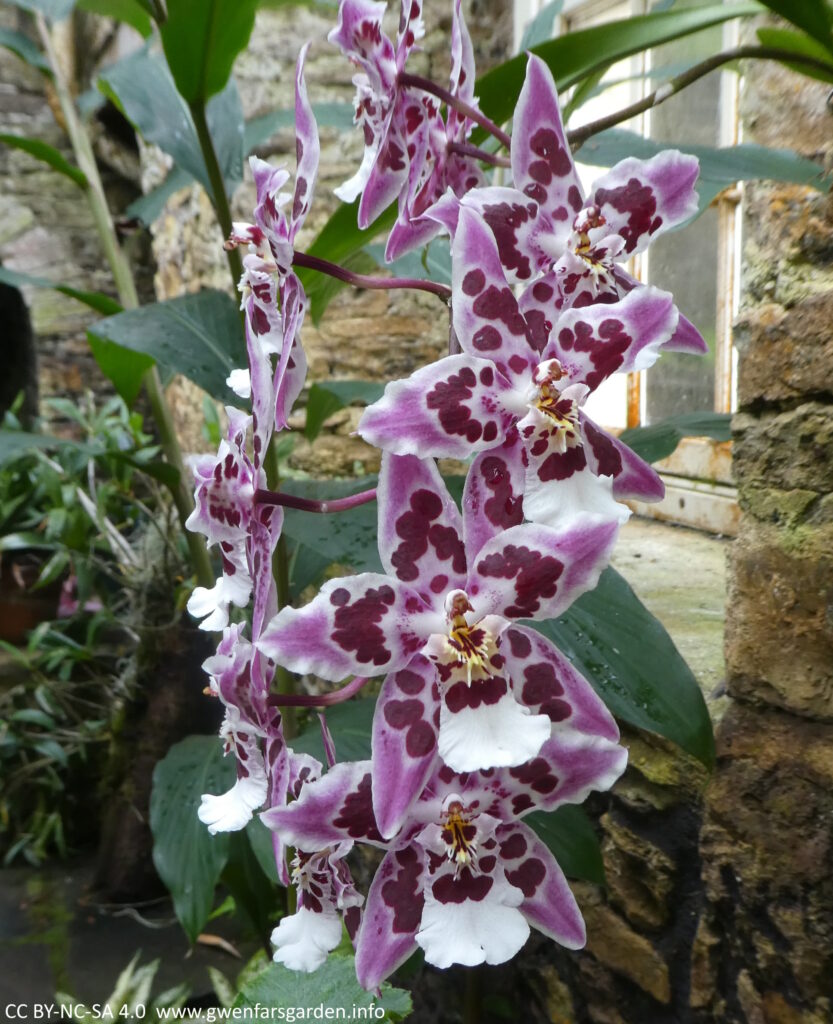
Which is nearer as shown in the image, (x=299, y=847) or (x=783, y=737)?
(x=299, y=847)

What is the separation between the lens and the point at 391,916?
431 mm

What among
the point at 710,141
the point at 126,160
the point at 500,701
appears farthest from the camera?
the point at 126,160

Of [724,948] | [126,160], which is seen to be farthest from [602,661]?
[126,160]

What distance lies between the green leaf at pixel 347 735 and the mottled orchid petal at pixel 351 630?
45cm

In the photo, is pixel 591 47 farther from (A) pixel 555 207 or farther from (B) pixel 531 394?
(B) pixel 531 394

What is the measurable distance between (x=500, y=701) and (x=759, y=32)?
2.09 feet

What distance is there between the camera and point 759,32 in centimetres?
71

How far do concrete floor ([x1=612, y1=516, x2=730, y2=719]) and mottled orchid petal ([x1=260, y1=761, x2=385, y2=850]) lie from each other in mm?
546

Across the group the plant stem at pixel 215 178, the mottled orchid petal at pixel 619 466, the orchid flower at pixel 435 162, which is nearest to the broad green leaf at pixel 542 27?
the plant stem at pixel 215 178

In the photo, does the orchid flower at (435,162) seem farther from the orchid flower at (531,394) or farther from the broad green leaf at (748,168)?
the broad green leaf at (748,168)

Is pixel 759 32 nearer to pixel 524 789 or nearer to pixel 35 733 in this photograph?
pixel 524 789

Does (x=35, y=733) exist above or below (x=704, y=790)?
below

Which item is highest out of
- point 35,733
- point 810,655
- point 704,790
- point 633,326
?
point 633,326

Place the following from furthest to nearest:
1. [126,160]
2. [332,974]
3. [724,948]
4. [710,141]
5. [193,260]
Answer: [126,160] → [193,260] → [710,141] → [724,948] → [332,974]
